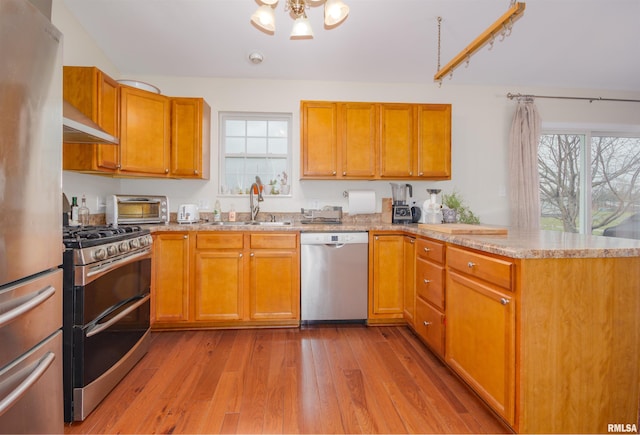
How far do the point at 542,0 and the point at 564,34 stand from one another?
1.99 ft

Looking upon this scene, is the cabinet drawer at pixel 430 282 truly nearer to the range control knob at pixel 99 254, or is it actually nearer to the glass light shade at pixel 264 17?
the glass light shade at pixel 264 17

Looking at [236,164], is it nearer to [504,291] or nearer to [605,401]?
[504,291]

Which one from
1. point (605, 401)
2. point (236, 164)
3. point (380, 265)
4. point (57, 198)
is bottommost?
point (605, 401)

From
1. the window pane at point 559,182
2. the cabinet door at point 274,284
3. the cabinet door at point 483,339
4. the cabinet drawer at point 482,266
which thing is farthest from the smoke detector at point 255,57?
the window pane at point 559,182

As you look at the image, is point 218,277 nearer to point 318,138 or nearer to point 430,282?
point 318,138

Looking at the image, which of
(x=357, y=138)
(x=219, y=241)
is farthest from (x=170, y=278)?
(x=357, y=138)

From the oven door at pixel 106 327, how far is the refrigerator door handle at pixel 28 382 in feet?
1.29

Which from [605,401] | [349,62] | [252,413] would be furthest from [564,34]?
[252,413]

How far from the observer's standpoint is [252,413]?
1.60 m

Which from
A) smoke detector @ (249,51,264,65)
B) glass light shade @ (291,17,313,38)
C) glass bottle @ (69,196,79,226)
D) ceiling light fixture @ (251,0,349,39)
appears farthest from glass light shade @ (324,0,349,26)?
glass bottle @ (69,196,79,226)

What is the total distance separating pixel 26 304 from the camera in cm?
101

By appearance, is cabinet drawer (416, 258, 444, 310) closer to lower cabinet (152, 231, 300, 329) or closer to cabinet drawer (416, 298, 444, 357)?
cabinet drawer (416, 298, 444, 357)

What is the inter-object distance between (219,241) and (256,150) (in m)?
1.30

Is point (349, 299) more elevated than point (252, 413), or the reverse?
point (349, 299)
